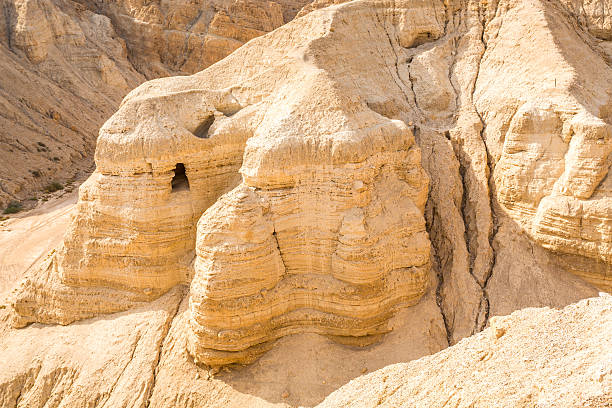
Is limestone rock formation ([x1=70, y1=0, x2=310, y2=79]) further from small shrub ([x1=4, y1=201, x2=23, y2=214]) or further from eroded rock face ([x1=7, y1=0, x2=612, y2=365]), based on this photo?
eroded rock face ([x1=7, y1=0, x2=612, y2=365])

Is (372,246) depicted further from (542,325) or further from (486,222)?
(542,325)

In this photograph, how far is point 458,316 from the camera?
482 inches

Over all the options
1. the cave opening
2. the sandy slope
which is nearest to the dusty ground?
the cave opening

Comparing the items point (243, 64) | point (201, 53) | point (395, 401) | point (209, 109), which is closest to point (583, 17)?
point (243, 64)

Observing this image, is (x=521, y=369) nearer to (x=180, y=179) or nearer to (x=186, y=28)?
(x=180, y=179)

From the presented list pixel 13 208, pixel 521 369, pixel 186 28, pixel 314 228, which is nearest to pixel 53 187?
pixel 13 208

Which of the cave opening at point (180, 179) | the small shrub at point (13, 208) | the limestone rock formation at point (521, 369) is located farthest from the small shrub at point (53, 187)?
the limestone rock formation at point (521, 369)

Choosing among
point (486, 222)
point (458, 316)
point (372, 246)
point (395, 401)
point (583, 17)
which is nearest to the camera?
point (395, 401)

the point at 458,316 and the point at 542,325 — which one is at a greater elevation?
the point at 542,325

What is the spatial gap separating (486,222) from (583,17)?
8.55 m

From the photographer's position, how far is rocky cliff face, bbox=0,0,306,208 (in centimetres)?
3406

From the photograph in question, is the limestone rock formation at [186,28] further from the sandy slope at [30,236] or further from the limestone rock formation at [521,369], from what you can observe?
the limestone rock formation at [521,369]

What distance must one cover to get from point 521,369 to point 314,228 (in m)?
5.76

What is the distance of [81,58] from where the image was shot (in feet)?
142
